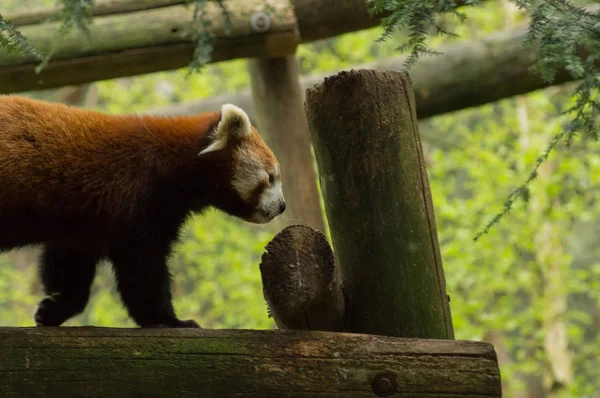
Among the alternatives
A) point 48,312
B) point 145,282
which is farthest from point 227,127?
point 48,312

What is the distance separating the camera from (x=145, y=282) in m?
2.39

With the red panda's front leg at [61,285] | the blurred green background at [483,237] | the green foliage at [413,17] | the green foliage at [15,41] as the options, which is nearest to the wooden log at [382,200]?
the green foliage at [413,17]

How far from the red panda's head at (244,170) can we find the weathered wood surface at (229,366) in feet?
2.56

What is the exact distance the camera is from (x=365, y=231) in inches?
88.1

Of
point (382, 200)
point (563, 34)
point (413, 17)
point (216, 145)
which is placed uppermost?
point (413, 17)

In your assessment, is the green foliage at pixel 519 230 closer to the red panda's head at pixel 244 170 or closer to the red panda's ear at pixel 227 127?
the red panda's head at pixel 244 170

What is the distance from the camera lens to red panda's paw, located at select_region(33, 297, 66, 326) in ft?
8.89

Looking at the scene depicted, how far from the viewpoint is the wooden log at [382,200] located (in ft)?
7.25

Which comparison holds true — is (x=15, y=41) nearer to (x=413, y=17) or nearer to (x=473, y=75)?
(x=413, y=17)

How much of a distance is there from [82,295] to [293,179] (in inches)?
58.1

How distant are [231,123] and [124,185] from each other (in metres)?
A: 0.48

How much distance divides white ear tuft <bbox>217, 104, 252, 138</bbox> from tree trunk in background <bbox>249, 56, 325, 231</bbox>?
48.8 inches

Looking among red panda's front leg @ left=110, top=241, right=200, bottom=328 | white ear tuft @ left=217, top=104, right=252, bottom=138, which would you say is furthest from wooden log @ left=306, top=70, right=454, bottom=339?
red panda's front leg @ left=110, top=241, right=200, bottom=328

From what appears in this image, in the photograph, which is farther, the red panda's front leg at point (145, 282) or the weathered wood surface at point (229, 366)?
the red panda's front leg at point (145, 282)
